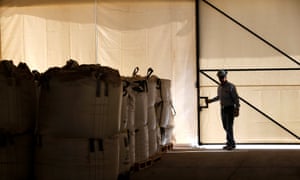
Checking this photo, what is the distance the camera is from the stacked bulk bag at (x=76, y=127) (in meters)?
3.08

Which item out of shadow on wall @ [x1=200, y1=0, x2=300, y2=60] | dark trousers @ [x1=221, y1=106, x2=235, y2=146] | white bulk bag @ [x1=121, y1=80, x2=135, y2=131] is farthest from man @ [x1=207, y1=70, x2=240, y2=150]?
white bulk bag @ [x1=121, y1=80, x2=135, y2=131]

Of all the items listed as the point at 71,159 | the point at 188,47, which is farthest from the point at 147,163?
the point at 188,47

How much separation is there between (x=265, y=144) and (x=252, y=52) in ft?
6.11

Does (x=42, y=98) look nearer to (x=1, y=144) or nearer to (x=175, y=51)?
(x=1, y=144)

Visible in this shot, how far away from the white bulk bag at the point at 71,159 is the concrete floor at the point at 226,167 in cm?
84

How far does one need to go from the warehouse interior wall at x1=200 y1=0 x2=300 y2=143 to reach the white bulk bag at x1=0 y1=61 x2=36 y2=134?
579cm

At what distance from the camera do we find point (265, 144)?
8.59m

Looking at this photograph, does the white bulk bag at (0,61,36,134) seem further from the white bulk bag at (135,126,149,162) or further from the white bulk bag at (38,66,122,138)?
the white bulk bag at (135,126,149,162)

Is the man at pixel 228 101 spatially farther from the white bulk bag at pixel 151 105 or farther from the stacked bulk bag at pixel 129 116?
the stacked bulk bag at pixel 129 116

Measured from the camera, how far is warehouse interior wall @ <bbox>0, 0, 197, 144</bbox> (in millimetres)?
8719

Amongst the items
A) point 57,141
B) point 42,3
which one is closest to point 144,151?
point 57,141

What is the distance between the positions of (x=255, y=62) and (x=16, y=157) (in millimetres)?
6400

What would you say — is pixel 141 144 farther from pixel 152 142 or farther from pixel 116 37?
pixel 116 37

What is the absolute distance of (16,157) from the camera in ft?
10.2
